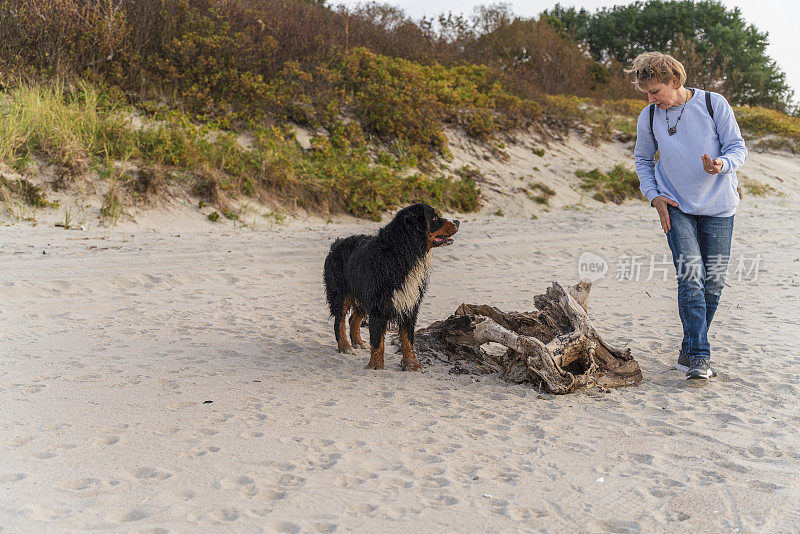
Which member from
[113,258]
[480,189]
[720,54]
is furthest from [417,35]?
[720,54]

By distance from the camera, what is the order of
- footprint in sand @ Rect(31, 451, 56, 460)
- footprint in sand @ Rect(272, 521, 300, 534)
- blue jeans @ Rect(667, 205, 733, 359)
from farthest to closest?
blue jeans @ Rect(667, 205, 733, 359), footprint in sand @ Rect(31, 451, 56, 460), footprint in sand @ Rect(272, 521, 300, 534)

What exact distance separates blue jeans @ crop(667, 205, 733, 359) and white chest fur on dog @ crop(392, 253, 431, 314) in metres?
1.85

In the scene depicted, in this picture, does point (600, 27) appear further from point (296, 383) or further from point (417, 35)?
point (296, 383)

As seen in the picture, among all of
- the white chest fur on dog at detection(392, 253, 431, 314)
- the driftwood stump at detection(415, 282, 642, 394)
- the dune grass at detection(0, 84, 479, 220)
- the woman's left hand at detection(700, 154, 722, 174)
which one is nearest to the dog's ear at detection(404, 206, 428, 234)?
the white chest fur on dog at detection(392, 253, 431, 314)

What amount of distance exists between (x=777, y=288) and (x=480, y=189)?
655 centimetres

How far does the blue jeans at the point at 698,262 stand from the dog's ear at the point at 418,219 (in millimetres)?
1792

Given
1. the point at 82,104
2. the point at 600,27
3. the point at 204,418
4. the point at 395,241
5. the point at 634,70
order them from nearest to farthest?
the point at 204,418, the point at 634,70, the point at 395,241, the point at 82,104, the point at 600,27

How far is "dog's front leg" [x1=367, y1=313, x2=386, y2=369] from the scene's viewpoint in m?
4.73

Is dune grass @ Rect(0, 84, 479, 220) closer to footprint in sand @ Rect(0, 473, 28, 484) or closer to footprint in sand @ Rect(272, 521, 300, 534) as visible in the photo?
footprint in sand @ Rect(0, 473, 28, 484)

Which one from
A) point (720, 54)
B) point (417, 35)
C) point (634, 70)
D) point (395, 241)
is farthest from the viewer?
point (720, 54)

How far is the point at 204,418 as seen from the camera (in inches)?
146

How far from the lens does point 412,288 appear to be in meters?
4.73

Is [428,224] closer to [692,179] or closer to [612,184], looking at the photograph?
[692,179]

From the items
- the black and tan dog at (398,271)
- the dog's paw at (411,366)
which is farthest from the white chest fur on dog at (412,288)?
the dog's paw at (411,366)
